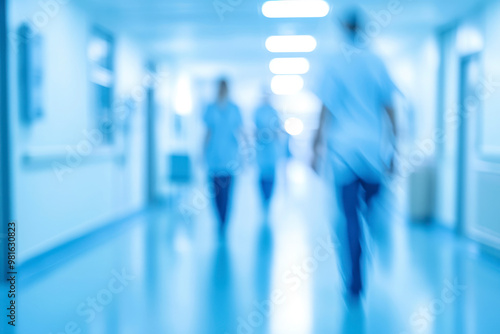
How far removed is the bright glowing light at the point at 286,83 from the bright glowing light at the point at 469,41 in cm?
566

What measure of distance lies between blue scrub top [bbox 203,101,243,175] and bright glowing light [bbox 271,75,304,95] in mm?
5975

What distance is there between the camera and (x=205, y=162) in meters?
4.65

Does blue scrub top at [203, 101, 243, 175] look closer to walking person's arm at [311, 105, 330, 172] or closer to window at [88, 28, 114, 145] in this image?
window at [88, 28, 114, 145]

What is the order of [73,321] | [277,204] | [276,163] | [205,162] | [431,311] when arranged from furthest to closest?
1. [277,204]
2. [276,163]
3. [205,162]
4. [431,311]
5. [73,321]

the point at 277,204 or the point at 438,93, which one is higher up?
the point at 438,93

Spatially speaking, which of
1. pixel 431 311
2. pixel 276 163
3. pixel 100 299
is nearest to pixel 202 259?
pixel 100 299

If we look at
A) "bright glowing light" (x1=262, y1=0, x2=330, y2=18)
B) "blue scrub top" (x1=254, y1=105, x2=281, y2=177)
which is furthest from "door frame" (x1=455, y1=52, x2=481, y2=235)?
"blue scrub top" (x1=254, y1=105, x2=281, y2=177)

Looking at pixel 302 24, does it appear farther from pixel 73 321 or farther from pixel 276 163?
pixel 73 321

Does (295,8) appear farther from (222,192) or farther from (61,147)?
(61,147)

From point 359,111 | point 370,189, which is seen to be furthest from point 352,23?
point 370,189

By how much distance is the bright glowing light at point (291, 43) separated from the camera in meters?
6.17

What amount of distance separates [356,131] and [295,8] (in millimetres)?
2536

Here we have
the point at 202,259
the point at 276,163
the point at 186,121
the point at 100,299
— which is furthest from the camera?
the point at 186,121

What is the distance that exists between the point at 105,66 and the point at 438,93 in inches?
145
